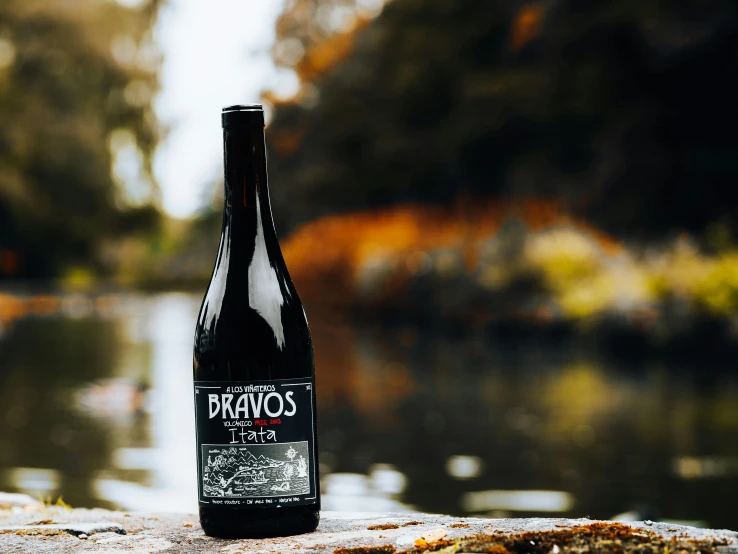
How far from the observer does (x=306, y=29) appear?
48.7 meters

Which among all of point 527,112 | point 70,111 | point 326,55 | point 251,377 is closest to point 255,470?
point 251,377

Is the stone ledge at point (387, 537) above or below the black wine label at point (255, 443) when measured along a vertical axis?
below

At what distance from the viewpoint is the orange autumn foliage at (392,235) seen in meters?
30.9

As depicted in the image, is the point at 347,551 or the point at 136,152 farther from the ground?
the point at 136,152

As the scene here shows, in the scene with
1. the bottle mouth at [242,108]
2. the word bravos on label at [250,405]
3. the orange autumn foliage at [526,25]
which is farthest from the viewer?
the orange autumn foliage at [526,25]

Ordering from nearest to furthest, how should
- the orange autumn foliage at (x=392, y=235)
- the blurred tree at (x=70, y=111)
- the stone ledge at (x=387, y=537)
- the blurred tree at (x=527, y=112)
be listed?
1. the stone ledge at (x=387, y=537)
2. the blurred tree at (x=527, y=112)
3. the orange autumn foliage at (x=392, y=235)
4. the blurred tree at (x=70, y=111)

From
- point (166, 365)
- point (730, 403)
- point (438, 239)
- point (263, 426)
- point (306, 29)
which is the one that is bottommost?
point (263, 426)

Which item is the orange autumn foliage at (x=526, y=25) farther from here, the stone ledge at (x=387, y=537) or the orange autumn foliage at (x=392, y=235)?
the stone ledge at (x=387, y=537)

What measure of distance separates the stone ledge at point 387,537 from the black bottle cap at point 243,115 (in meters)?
0.97

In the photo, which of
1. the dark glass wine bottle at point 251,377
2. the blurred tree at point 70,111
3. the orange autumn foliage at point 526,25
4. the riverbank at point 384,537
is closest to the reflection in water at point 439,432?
the riverbank at point 384,537

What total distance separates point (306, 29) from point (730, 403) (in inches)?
1494

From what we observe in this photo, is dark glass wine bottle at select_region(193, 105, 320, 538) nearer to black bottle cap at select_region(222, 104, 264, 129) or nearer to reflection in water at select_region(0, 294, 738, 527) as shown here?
black bottle cap at select_region(222, 104, 264, 129)

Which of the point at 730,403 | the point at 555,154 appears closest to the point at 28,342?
the point at 555,154

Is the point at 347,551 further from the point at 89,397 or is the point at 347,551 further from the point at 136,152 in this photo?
the point at 136,152
